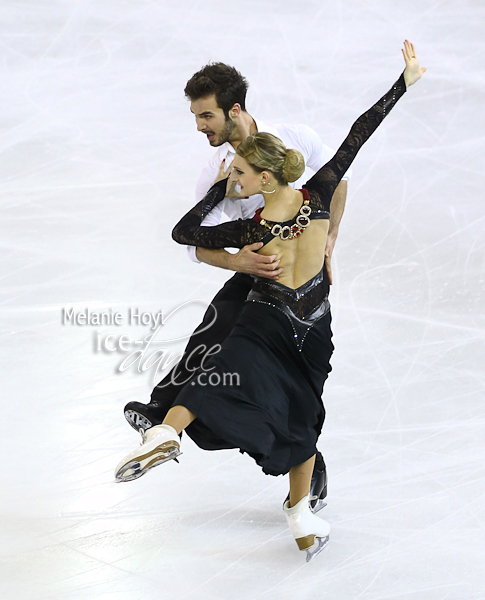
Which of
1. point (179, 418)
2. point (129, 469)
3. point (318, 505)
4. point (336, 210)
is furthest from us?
point (318, 505)

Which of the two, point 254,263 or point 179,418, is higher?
point 254,263

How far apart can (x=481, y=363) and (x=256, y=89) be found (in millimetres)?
3768

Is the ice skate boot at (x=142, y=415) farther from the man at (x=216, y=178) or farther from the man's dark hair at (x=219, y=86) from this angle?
the man's dark hair at (x=219, y=86)

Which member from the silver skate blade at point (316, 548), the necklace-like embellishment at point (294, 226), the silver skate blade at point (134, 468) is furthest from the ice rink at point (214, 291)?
the necklace-like embellishment at point (294, 226)

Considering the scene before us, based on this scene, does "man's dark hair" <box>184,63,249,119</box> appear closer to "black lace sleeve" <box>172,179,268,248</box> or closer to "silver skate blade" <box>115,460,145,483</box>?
"black lace sleeve" <box>172,179,268,248</box>

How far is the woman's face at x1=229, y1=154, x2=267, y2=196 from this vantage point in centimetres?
281

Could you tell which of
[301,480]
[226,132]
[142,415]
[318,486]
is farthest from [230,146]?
[318,486]

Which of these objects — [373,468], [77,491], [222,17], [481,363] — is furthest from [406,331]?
[222,17]

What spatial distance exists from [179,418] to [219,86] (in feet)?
4.32

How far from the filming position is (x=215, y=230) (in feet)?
9.71

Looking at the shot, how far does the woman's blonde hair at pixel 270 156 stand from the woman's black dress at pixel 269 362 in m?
0.14

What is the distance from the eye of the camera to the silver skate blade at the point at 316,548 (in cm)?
307

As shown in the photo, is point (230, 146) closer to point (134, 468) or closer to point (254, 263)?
point (254, 263)

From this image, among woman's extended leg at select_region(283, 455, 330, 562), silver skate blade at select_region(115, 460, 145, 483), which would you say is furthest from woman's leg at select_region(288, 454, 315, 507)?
silver skate blade at select_region(115, 460, 145, 483)
